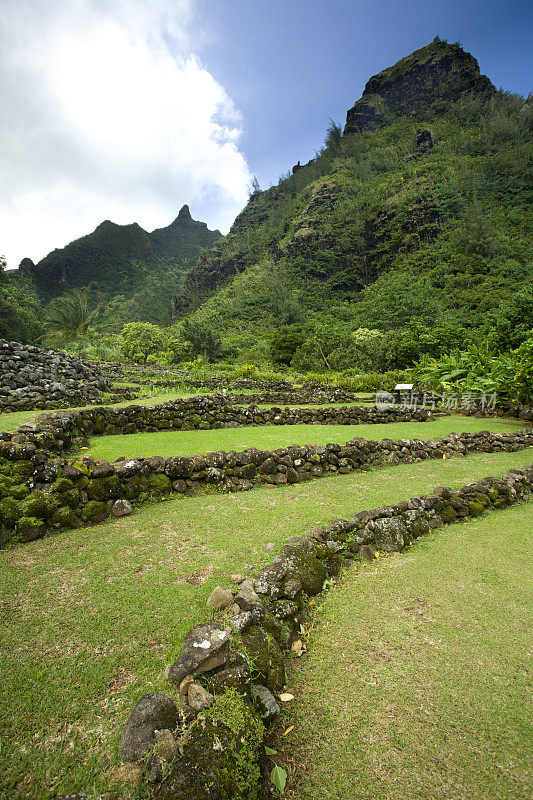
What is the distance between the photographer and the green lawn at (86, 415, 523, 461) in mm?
6578

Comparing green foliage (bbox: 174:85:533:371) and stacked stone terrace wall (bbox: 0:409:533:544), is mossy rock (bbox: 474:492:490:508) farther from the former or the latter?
green foliage (bbox: 174:85:533:371)

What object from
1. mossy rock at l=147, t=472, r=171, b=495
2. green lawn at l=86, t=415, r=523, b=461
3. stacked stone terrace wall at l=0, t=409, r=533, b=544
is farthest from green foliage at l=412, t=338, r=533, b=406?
mossy rock at l=147, t=472, r=171, b=495

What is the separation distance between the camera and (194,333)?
3475 centimetres

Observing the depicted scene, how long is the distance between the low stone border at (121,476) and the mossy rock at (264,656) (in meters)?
2.66

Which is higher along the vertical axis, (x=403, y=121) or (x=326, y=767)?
(x=403, y=121)

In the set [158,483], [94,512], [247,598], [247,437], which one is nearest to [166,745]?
[247,598]

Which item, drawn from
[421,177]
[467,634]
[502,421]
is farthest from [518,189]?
[467,634]

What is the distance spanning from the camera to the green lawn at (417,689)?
1.59m

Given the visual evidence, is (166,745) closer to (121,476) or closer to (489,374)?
(121,476)

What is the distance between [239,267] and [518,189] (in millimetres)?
60944

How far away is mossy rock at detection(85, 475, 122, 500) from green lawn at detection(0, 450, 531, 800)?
0.39 meters

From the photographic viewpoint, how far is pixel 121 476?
14.6 feet

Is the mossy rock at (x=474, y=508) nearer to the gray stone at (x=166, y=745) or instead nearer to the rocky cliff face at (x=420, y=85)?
the gray stone at (x=166, y=745)

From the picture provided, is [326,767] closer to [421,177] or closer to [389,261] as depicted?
[389,261]
